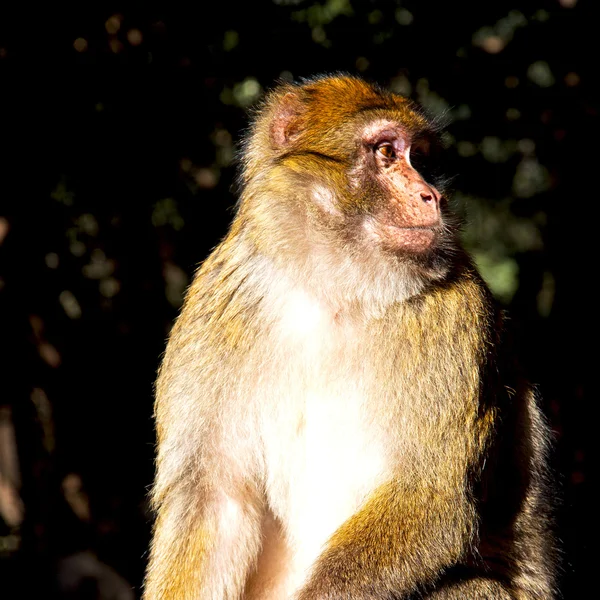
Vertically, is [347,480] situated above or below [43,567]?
above

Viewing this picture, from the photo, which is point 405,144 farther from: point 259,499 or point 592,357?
point 592,357

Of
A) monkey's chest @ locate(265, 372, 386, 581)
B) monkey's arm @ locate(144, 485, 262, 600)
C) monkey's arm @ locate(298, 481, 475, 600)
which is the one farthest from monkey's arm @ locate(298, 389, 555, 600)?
monkey's arm @ locate(144, 485, 262, 600)

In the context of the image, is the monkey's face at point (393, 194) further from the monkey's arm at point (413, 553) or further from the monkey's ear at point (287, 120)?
the monkey's arm at point (413, 553)

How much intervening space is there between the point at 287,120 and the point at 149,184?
205 cm

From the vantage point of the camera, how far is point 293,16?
4895 mm

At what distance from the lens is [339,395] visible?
2.92 m

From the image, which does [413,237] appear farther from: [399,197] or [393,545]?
Result: [393,545]

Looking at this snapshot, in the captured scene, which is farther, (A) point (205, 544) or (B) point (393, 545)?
(A) point (205, 544)

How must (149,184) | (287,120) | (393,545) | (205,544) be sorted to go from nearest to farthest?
(393,545)
(205,544)
(287,120)
(149,184)

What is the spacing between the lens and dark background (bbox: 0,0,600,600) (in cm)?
476

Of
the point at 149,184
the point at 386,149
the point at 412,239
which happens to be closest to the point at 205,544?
the point at 412,239

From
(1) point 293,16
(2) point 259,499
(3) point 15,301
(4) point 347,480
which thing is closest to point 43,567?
(3) point 15,301

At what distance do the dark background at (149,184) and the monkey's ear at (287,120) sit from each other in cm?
146

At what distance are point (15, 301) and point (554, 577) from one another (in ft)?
9.81
